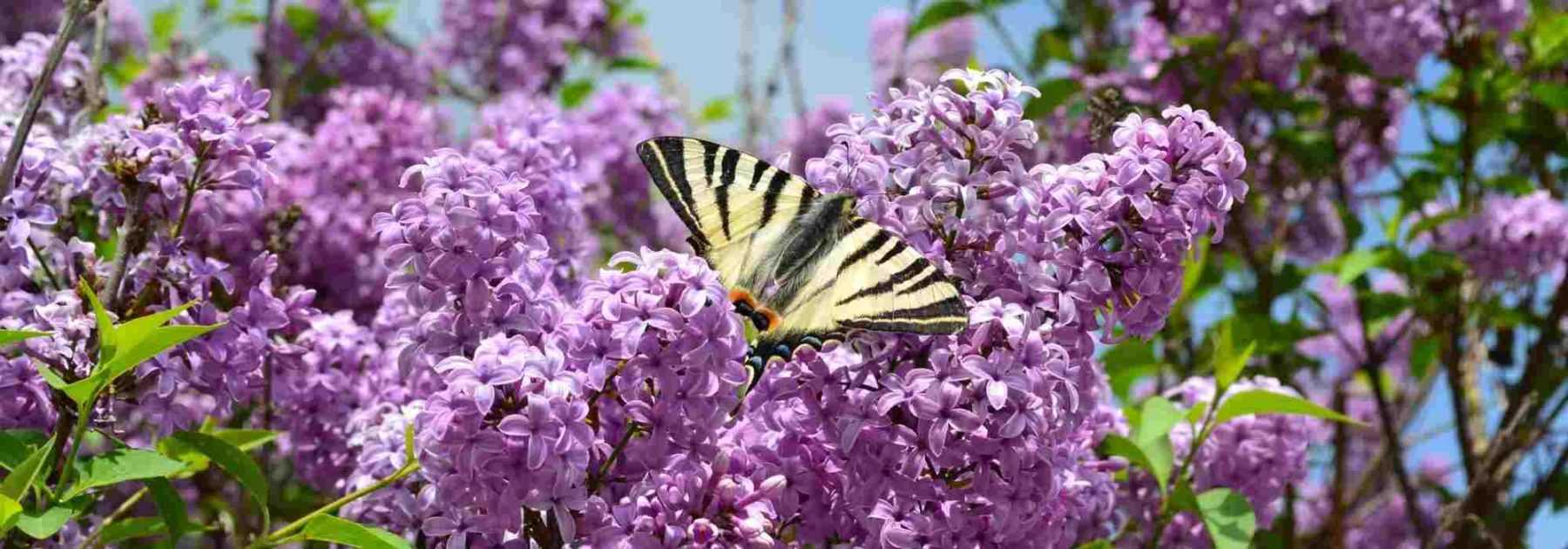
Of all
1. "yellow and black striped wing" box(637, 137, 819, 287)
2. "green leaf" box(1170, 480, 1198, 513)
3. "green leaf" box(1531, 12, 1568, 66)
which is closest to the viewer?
"yellow and black striped wing" box(637, 137, 819, 287)

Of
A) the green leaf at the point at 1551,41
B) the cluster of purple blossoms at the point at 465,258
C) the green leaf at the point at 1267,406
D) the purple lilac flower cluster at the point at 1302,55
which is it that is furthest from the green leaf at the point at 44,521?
the green leaf at the point at 1551,41

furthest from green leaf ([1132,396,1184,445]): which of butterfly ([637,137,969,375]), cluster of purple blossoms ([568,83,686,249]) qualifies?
cluster of purple blossoms ([568,83,686,249])

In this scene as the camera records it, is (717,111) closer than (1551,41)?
No

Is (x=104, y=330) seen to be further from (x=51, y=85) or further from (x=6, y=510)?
(x=51, y=85)

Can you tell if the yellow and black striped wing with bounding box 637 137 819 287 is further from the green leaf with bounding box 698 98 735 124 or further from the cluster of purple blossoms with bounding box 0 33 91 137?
the green leaf with bounding box 698 98 735 124

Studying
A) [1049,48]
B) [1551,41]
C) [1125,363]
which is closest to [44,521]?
[1125,363]

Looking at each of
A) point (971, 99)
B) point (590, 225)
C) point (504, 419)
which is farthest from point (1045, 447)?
point (590, 225)
